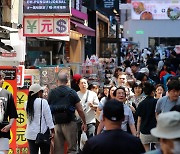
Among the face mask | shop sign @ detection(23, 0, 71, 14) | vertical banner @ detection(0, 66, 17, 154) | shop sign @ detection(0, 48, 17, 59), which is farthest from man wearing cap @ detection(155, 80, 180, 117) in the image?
shop sign @ detection(23, 0, 71, 14)

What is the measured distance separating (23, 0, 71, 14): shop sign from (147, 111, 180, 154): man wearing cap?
34.7 ft

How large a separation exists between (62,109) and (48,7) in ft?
16.1

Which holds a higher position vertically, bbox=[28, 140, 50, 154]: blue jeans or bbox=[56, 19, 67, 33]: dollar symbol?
bbox=[56, 19, 67, 33]: dollar symbol

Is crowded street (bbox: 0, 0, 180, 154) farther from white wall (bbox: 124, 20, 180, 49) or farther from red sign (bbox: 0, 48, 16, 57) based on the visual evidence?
white wall (bbox: 124, 20, 180, 49)

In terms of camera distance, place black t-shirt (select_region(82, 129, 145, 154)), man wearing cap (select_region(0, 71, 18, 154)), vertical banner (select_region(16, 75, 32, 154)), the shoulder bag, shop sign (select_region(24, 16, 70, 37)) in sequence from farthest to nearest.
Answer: shop sign (select_region(24, 16, 70, 37))
vertical banner (select_region(16, 75, 32, 154))
the shoulder bag
man wearing cap (select_region(0, 71, 18, 154))
black t-shirt (select_region(82, 129, 145, 154))

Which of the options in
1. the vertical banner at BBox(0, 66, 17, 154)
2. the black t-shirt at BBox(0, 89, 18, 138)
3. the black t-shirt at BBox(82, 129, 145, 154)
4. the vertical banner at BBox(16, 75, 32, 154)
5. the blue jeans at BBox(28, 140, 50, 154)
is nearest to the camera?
the black t-shirt at BBox(82, 129, 145, 154)

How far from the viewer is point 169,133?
4695 mm

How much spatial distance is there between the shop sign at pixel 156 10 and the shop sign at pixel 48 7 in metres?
31.9

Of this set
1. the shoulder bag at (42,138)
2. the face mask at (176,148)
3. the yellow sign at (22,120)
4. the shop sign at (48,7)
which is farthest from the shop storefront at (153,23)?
the face mask at (176,148)

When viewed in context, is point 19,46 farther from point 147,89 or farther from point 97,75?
point 97,75

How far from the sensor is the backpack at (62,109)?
10898 millimetres

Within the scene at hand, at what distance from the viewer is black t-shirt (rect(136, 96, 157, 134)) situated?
33.7 feet

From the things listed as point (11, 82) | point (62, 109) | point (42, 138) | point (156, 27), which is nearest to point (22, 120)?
point (11, 82)

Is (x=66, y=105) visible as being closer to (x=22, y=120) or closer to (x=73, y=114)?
(x=73, y=114)
